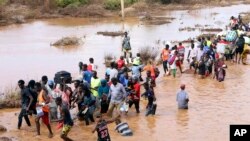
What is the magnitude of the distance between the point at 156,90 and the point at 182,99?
3044 millimetres

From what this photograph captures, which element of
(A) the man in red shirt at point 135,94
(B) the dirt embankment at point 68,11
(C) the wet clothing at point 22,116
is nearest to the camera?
(C) the wet clothing at point 22,116

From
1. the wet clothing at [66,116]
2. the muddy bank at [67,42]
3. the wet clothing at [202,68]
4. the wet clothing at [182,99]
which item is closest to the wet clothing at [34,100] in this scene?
the wet clothing at [66,116]

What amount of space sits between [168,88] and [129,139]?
5.74 meters

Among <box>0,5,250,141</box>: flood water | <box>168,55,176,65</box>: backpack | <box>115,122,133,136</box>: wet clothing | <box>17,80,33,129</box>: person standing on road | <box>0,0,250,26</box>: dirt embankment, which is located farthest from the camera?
<box>0,0,250,26</box>: dirt embankment

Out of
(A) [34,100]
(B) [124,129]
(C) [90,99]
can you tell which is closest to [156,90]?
(C) [90,99]

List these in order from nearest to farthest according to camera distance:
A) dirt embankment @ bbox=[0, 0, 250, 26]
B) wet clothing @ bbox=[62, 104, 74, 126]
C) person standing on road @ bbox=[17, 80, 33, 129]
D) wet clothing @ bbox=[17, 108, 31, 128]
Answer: wet clothing @ bbox=[62, 104, 74, 126], person standing on road @ bbox=[17, 80, 33, 129], wet clothing @ bbox=[17, 108, 31, 128], dirt embankment @ bbox=[0, 0, 250, 26]

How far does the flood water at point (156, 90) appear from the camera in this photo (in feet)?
39.3

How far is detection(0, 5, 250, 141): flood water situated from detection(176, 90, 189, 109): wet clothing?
0.61 feet

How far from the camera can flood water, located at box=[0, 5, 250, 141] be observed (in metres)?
12.0

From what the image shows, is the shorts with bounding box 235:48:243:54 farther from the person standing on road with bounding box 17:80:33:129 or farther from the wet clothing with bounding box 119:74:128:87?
the person standing on road with bounding box 17:80:33:129

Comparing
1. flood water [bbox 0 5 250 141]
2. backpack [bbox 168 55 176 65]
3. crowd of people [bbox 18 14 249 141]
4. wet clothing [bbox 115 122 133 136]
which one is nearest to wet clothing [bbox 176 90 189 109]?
crowd of people [bbox 18 14 249 141]

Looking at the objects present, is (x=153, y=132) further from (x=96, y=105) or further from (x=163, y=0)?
(x=163, y=0)

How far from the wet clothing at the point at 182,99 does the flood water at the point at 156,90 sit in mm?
187

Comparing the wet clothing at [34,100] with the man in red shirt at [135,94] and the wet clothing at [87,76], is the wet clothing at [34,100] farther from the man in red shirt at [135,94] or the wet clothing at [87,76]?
the man in red shirt at [135,94]
